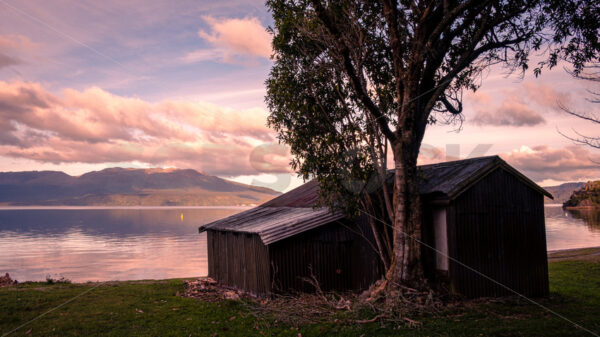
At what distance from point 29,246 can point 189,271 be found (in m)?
49.2

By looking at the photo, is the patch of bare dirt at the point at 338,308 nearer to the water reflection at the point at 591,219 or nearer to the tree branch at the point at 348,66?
the tree branch at the point at 348,66

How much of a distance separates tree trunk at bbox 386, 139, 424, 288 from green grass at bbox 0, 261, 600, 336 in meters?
1.89

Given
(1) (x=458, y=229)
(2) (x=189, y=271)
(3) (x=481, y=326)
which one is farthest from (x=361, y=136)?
(2) (x=189, y=271)

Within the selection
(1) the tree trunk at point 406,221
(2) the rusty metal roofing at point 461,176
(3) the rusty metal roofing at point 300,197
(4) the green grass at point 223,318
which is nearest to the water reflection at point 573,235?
(3) the rusty metal roofing at point 300,197

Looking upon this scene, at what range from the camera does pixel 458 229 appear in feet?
53.1

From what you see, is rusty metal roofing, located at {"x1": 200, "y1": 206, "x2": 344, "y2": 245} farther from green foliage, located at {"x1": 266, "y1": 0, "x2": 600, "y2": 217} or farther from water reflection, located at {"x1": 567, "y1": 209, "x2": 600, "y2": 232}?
water reflection, located at {"x1": 567, "y1": 209, "x2": 600, "y2": 232}

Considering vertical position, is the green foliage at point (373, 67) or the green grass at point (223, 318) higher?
the green foliage at point (373, 67)

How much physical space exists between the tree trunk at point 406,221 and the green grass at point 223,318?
1891mm

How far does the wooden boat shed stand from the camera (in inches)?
642

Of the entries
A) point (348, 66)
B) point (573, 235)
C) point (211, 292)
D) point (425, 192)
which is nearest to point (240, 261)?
point (211, 292)

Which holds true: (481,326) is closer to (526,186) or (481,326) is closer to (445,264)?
(445,264)

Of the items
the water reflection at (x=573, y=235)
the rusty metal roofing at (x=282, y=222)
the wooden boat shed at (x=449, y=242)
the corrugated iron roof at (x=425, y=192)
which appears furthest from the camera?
the water reflection at (x=573, y=235)

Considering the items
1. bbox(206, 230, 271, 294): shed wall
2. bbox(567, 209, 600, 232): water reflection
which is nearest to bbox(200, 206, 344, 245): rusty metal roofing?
bbox(206, 230, 271, 294): shed wall

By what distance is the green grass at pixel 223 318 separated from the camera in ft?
40.6
